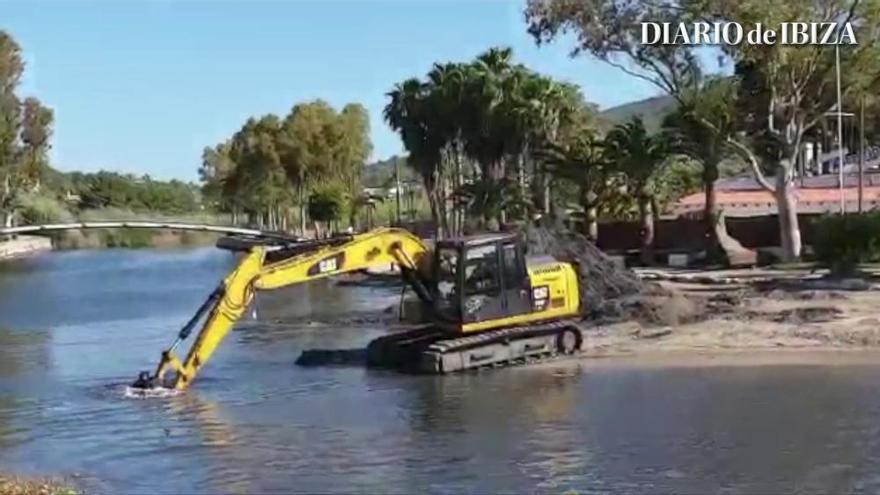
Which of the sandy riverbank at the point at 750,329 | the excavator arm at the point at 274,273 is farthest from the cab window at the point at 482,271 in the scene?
the sandy riverbank at the point at 750,329

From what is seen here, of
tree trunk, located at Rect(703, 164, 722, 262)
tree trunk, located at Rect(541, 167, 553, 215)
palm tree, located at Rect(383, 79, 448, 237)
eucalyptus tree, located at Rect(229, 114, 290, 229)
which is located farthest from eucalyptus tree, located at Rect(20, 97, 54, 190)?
tree trunk, located at Rect(703, 164, 722, 262)

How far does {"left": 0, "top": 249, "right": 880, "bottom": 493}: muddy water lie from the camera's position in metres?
17.6

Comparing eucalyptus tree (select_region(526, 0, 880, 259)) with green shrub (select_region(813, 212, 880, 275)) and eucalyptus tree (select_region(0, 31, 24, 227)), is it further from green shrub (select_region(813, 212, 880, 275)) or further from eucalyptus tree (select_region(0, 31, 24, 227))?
eucalyptus tree (select_region(0, 31, 24, 227))

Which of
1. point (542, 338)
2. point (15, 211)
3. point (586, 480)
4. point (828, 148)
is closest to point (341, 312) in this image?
point (542, 338)

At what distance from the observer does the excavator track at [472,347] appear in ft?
88.9

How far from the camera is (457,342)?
27203mm

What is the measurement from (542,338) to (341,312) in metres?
16.4

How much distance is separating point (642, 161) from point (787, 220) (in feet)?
22.0

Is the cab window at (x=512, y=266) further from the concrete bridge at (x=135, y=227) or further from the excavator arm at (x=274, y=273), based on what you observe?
the concrete bridge at (x=135, y=227)

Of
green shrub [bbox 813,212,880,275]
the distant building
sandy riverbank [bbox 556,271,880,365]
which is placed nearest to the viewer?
sandy riverbank [bbox 556,271,880,365]

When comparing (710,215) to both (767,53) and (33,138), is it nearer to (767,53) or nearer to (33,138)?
(767,53)

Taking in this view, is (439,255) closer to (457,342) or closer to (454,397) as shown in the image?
(457,342)

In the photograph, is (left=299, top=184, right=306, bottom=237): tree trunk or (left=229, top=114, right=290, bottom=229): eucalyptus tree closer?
(left=299, top=184, right=306, bottom=237): tree trunk

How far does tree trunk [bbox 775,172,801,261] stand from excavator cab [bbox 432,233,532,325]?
1030 inches
